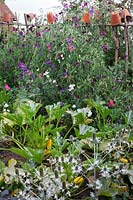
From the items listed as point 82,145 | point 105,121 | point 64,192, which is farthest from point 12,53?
point 64,192

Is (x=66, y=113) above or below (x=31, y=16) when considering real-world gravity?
below

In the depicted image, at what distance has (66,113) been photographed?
3162 mm

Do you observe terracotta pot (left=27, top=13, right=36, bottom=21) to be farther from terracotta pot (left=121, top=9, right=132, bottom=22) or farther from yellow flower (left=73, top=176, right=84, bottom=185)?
yellow flower (left=73, top=176, right=84, bottom=185)

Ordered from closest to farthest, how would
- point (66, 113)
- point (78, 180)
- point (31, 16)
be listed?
1. point (78, 180)
2. point (66, 113)
3. point (31, 16)

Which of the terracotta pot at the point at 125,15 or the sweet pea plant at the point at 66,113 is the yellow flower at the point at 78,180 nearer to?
the sweet pea plant at the point at 66,113

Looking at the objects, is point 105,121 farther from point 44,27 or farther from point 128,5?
point 128,5

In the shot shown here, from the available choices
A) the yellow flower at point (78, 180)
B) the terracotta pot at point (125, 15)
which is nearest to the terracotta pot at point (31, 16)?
the terracotta pot at point (125, 15)

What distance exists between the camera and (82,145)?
103 inches

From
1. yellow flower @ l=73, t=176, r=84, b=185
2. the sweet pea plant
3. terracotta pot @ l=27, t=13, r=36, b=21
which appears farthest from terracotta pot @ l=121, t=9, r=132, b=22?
yellow flower @ l=73, t=176, r=84, b=185

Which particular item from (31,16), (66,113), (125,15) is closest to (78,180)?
(66,113)

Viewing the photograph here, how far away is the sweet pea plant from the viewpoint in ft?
7.54

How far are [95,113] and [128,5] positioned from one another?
2432 millimetres

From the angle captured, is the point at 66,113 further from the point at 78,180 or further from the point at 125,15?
the point at 125,15

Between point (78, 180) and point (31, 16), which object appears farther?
point (31, 16)
